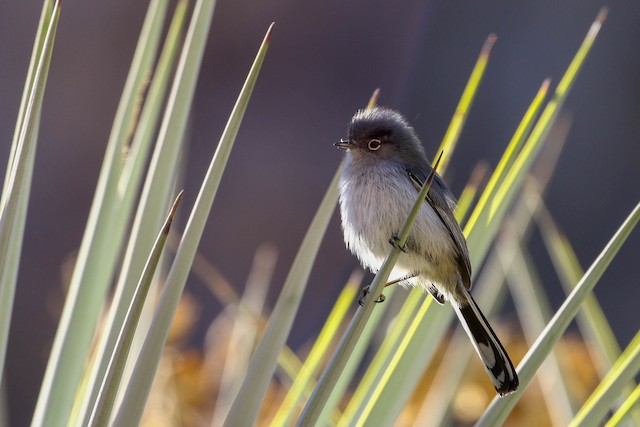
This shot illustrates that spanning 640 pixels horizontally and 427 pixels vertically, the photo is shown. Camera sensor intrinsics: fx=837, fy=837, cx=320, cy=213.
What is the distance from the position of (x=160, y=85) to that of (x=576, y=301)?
74cm

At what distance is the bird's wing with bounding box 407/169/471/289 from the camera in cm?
145

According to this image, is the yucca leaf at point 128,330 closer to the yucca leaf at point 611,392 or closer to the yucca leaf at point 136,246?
the yucca leaf at point 136,246

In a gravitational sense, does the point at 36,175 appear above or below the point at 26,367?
above

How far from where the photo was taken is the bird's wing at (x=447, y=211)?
145 cm

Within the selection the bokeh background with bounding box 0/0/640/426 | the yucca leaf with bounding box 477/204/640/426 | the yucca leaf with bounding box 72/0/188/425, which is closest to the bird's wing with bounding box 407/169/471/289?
the yucca leaf with bounding box 477/204/640/426

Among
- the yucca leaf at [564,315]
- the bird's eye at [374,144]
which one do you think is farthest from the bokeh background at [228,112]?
the yucca leaf at [564,315]

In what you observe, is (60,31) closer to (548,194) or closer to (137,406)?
(548,194)

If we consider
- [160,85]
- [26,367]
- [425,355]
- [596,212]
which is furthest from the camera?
[26,367]

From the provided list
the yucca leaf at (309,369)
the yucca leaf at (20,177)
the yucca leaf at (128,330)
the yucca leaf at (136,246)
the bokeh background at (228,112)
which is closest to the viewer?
the yucca leaf at (128,330)

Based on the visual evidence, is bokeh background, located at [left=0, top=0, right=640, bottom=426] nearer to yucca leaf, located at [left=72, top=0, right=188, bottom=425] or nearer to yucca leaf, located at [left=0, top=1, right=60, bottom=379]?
yucca leaf, located at [left=72, top=0, right=188, bottom=425]

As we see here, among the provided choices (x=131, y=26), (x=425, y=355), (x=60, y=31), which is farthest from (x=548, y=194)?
(x=425, y=355)

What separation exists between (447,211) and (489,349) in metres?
0.31

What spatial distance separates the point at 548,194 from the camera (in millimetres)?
4320

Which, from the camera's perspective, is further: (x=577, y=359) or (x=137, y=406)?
(x=577, y=359)
